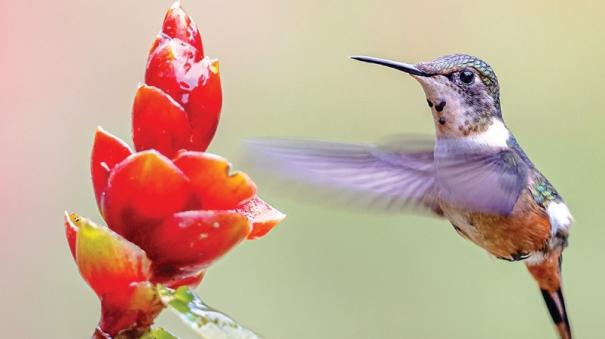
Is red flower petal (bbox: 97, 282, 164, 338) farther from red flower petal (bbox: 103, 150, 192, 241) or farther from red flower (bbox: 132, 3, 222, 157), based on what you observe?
red flower (bbox: 132, 3, 222, 157)

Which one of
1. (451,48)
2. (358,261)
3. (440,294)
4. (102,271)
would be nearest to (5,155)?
(358,261)

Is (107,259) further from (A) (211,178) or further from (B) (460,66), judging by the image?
(B) (460,66)

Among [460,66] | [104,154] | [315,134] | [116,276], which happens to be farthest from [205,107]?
[315,134]

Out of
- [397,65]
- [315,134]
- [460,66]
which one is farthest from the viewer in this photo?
[315,134]

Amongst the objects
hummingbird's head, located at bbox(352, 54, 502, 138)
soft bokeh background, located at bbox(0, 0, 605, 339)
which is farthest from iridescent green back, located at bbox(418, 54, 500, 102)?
soft bokeh background, located at bbox(0, 0, 605, 339)

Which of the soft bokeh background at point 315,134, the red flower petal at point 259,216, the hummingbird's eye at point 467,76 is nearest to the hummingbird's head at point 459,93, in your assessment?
the hummingbird's eye at point 467,76

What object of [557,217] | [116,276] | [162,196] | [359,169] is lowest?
[557,217]

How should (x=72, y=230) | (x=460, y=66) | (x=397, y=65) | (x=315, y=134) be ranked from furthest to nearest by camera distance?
(x=315, y=134)
(x=460, y=66)
(x=397, y=65)
(x=72, y=230)
